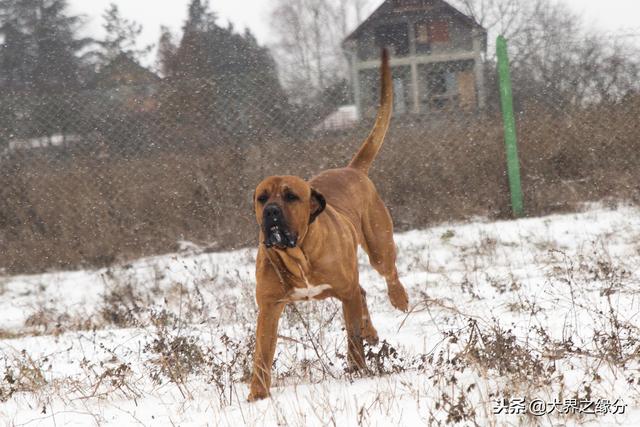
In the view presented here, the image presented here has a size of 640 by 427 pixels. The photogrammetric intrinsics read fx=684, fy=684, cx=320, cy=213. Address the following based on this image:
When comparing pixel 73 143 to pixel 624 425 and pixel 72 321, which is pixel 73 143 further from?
pixel 624 425

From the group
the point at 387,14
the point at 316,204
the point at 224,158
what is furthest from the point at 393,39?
the point at 316,204

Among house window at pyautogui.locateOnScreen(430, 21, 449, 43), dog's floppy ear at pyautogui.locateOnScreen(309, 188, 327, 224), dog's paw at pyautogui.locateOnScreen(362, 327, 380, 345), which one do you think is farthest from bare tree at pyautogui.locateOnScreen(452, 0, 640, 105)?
dog's floppy ear at pyautogui.locateOnScreen(309, 188, 327, 224)

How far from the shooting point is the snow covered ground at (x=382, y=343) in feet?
7.86

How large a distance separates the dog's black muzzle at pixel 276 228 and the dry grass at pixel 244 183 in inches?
163

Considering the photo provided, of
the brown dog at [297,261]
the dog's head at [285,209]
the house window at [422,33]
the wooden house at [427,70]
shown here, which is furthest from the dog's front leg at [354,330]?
the house window at [422,33]

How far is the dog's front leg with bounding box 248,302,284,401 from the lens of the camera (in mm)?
2803

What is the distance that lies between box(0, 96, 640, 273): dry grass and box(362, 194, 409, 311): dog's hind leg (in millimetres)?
2777

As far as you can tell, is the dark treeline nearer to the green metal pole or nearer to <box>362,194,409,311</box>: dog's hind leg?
the green metal pole

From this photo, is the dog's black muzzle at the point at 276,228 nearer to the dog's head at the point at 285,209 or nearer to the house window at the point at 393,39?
the dog's head at the point at 285,209

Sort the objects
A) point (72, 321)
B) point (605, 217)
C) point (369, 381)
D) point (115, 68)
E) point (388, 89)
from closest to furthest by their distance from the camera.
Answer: point (369, 381) → point (388, 89) → point (72, 321) → point (605, 217) → point (115, 68)

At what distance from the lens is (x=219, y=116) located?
23.2 ft

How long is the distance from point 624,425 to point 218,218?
17.9 ft

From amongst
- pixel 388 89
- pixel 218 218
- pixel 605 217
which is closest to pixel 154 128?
pixel 218 218

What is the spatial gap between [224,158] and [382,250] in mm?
3280
